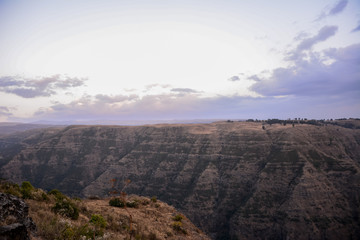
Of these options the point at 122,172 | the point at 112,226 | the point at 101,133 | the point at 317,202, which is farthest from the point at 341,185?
the point at 101,133

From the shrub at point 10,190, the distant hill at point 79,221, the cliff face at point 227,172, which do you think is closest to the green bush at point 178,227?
the distant hill at point 79,221

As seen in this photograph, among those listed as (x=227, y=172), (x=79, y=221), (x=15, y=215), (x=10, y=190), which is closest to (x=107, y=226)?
(x=79, y=221)

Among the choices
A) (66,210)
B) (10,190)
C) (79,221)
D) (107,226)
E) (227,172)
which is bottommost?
(227,172)

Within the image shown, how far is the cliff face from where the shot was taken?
6312cm

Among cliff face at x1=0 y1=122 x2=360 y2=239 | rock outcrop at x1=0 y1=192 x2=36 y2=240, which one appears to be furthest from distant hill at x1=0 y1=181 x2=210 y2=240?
cliff face at x1=0 y1=122 x2=360 y2=239

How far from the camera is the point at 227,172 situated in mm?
87188

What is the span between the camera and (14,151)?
173250 mm

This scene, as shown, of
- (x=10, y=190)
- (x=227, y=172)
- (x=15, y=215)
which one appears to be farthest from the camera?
(x=227, y=172)

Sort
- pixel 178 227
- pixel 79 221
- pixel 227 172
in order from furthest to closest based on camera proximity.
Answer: pixel 227 172
pixel 178 227
pixel 79 221

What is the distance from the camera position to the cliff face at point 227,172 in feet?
207

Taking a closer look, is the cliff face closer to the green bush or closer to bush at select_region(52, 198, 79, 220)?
the green bush

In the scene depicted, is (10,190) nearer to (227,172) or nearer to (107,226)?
(107,226)

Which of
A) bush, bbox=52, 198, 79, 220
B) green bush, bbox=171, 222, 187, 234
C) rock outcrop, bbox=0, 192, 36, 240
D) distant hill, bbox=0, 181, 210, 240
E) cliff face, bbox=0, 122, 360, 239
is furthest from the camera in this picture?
cliff face, bbox=0, 122, 360, 239

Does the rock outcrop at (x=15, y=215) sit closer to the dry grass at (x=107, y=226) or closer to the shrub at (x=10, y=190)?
the dry grass at (x=107, y=226)
